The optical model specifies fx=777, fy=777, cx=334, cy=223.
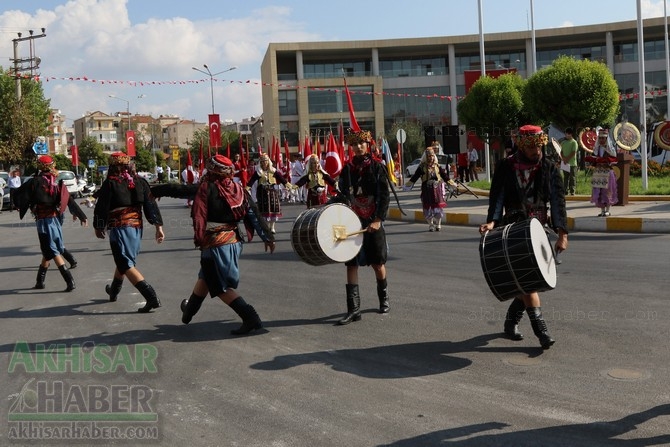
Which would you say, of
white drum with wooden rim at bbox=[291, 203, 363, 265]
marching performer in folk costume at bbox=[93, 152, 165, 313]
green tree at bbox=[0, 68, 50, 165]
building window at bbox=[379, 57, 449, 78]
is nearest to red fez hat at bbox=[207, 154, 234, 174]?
white drum with wooden rim at bbox=[291, 203, 363, 265]

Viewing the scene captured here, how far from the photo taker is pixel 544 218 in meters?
6.55

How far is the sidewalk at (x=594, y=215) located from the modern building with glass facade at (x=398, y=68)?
1842 inches

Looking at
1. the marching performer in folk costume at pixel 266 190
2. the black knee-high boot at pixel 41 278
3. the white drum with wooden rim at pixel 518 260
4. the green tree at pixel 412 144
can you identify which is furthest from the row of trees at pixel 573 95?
the green tree at pixel 412 144

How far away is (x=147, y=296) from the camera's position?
8273 millimetres

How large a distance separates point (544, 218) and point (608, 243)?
690 cm

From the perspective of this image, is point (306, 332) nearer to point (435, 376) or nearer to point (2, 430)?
point (435, 376)

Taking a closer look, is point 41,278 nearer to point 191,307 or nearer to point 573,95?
point 191,307

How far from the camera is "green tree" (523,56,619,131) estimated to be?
25359 millimetres

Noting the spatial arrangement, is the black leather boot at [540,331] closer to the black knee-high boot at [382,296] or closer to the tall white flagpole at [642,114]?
the black knee-high boot at [382,296]

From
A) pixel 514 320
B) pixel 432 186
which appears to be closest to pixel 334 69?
pixel 432 186

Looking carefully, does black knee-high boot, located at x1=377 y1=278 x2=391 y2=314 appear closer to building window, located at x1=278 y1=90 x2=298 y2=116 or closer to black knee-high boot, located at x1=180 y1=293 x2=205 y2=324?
black knee-high boot, located at x1=180 y1=293 x2=205 y2=324

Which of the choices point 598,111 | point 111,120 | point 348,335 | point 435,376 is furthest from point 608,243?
point 111,120

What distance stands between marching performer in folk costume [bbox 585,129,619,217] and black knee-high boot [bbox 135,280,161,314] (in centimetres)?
1066

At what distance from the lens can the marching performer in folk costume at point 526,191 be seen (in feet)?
21.0
